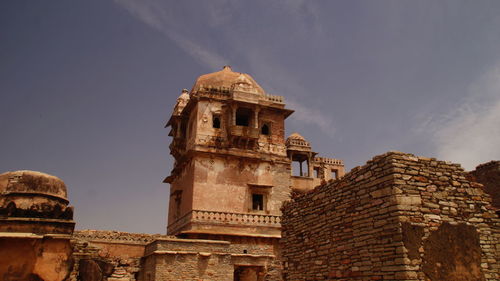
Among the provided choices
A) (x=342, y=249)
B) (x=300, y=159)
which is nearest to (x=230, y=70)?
(x=300, y=159)

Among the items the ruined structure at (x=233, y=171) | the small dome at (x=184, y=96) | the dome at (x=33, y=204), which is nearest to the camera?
the dome at (x=33, y=204)

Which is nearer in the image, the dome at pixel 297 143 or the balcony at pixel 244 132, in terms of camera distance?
the balcony at pixel 244 132

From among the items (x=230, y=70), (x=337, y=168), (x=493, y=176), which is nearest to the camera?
(x=493, y=176)

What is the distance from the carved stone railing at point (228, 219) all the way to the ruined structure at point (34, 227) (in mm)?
11550

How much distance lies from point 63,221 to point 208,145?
1398cm

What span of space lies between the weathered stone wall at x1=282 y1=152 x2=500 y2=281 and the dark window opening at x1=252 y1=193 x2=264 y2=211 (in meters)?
13.5

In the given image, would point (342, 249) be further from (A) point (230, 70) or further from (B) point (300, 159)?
(B) point (300, 159)

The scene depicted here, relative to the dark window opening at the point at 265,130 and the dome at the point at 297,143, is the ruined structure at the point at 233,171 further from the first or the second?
the dome at the point at 297,143

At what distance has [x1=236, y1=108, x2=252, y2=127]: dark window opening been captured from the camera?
22695 mm

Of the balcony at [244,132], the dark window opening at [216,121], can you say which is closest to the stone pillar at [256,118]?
the balcony at [244,132]

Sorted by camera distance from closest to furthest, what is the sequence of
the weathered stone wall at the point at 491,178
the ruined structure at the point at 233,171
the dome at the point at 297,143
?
1. the weathered stone wall at the point at 491,178
2. the ruined structure at the point at 233,171
3. the dome at the point at 297,143

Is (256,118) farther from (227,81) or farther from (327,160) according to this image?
(327,160)

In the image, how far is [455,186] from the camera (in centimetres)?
713

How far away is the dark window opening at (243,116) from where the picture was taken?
22695 mm
